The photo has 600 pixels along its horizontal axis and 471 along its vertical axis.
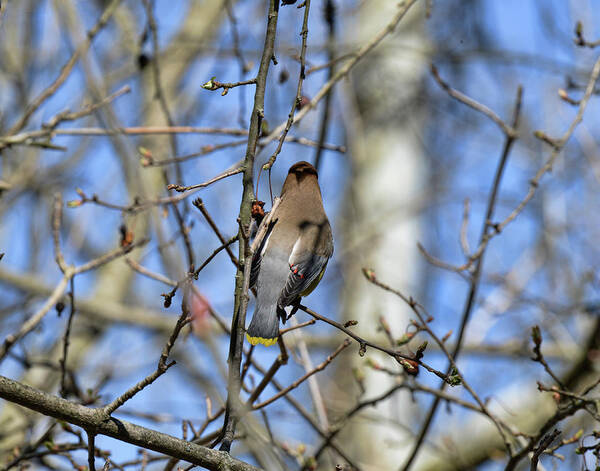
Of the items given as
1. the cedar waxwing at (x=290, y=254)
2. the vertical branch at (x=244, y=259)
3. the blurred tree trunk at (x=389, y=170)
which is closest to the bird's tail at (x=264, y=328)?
the cedar waxwing at (x=290, y=254)

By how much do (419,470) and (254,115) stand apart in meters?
5.50

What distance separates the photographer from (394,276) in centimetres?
891

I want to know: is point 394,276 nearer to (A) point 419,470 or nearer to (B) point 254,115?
(A) point 419,470

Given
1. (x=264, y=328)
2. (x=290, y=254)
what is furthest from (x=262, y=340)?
(x=290, y=254)

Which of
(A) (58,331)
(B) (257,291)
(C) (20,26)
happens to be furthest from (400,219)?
(B) (257,291)

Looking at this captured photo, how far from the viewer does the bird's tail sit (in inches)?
116

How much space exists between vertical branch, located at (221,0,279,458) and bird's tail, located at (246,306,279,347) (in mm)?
727

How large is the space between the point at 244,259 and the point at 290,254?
1.34 m

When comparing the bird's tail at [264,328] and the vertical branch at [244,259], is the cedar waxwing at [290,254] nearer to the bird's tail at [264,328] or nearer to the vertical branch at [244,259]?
the bird's tail at [264,328]

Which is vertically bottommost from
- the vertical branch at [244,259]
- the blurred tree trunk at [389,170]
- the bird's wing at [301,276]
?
the vertical branch at [244,259]

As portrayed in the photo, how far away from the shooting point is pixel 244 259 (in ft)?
7.06

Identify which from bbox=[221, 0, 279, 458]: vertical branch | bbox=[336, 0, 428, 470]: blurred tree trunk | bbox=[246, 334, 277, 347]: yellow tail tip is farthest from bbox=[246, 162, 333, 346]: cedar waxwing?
bbox=[336, 0, 428, 470]: blurred tree trunk

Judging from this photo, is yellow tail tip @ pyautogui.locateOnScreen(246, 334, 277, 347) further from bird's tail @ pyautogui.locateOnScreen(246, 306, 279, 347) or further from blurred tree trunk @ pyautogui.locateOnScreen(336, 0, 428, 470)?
blurred tree trunk @ pyautogui.locateOnScreen(336, 0, 428, 470)

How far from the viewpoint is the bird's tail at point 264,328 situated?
295 centimetres
